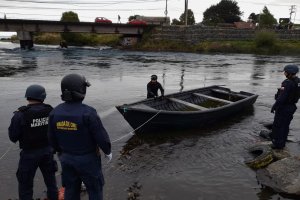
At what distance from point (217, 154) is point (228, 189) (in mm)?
2308

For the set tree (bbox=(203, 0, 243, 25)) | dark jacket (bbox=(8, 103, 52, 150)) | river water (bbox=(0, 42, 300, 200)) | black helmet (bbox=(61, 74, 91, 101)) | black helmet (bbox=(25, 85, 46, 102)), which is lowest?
river water (bbox=(0, 42, 300, 200))

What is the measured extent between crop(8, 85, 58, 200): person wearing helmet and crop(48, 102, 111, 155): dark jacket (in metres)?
0.85

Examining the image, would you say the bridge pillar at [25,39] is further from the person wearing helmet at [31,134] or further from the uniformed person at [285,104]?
the person wearing helmet at [31,134]

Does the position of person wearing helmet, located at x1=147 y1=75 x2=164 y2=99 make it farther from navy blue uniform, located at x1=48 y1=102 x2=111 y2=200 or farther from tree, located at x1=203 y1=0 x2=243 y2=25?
tree, located at x1=203 y1=0 x2=243 y2=25

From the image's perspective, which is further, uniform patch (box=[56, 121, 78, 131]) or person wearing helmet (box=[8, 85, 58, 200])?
person wearing helmet (box=[8, 85, 58, 200])

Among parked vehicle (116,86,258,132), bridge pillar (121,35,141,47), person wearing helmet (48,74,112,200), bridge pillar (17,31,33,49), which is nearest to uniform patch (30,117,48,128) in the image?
person wearing helmet (48,74,112,200)

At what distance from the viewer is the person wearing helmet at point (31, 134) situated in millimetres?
5230

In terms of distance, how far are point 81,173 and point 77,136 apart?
56 cm

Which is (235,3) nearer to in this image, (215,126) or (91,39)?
(91,39)

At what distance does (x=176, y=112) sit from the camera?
10.9 meters

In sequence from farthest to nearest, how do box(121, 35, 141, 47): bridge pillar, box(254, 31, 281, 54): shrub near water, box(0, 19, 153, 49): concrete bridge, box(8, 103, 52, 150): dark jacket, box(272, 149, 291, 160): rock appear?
box(121, 35, 141, 47): bridge pillar
box(0, 19, 153, 49): concrete bridge
box(254, 31, 281, 54): shrub near water
box(272, 149, 291, 160): rock
box(8, 103, 52, 150): dark jacket

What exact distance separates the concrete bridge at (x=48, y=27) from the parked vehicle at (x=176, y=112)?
54.1 metres

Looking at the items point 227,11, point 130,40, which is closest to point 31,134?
point 130,40

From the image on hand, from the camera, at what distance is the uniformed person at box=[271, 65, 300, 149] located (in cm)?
827
